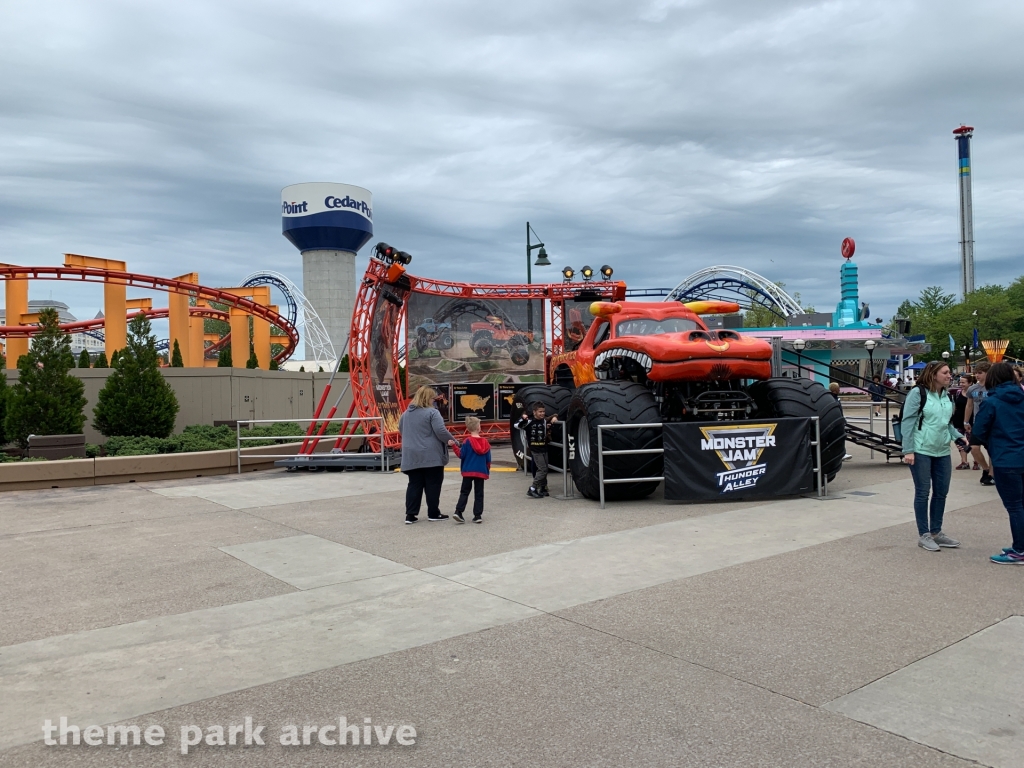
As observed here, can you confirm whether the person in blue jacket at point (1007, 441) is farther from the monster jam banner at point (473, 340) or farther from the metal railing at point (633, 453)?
the monster jam banner at point (473, 340)

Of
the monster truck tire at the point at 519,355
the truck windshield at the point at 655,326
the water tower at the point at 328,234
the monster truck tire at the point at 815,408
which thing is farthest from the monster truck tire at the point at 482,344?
the water tower at the point at 328,234

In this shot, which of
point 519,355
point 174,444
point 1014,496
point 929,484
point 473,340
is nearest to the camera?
point 1014,496

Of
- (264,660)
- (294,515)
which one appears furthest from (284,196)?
(264,660)

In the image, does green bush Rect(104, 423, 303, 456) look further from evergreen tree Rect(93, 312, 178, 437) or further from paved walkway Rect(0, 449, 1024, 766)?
paved walkway Rect(0, 449, 1024, 766)

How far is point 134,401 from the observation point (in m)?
17.4

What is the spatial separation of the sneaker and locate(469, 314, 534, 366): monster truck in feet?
45.8

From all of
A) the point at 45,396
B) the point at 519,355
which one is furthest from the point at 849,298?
the point at 45,396

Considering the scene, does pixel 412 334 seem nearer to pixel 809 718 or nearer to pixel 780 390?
pixel 780 390

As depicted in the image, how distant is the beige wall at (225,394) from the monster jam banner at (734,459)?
1529 cm

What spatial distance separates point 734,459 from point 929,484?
2.81 metres

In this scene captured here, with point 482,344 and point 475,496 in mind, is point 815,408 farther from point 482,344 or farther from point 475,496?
point 482,344

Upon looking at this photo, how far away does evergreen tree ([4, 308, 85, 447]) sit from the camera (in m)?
15.0

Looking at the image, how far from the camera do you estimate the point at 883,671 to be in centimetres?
429

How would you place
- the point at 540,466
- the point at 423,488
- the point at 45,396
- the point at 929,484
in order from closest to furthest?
the point at 929,484, the point at 423,488, the point at 540,466, the point at 45,396
